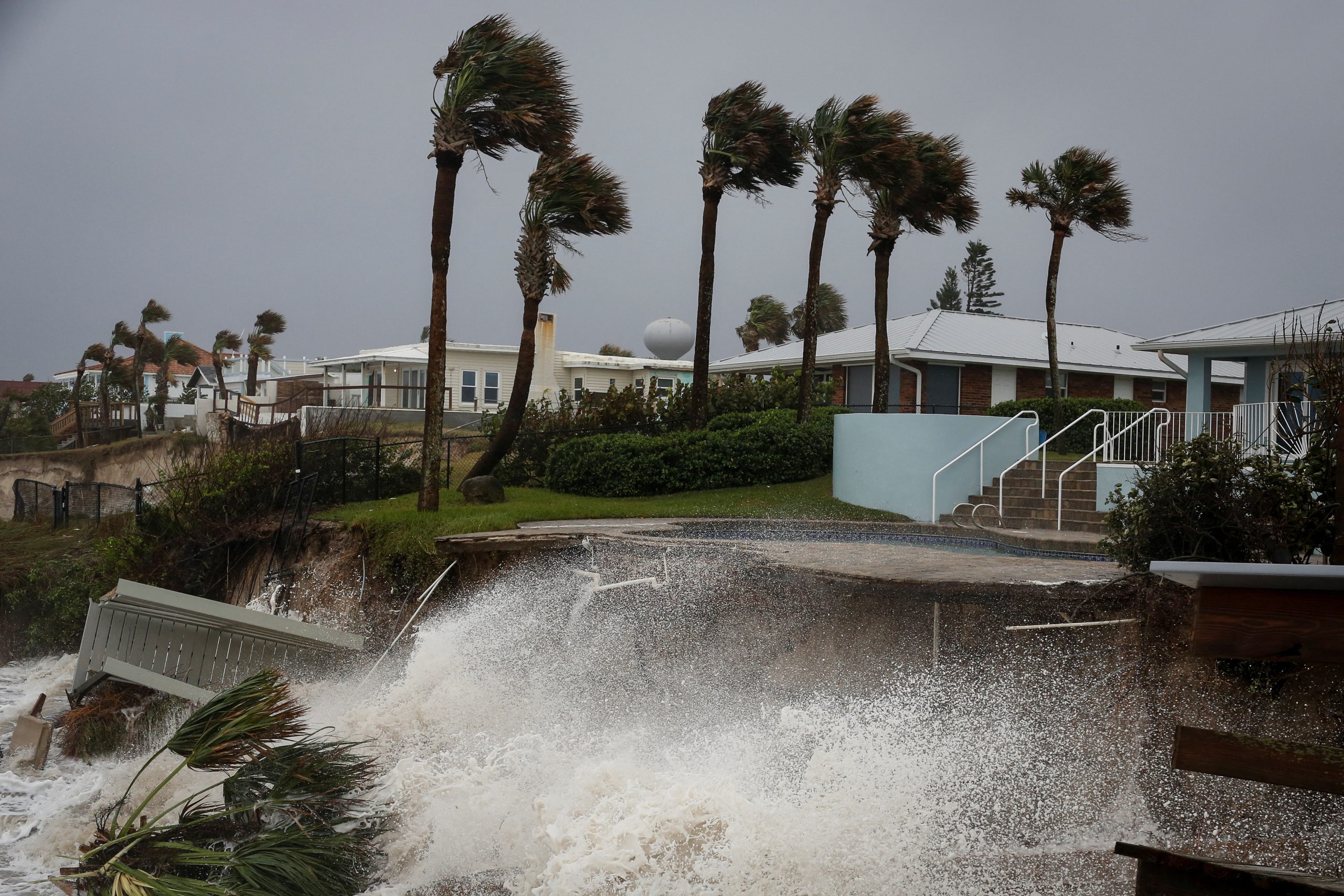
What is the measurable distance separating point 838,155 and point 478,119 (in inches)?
343

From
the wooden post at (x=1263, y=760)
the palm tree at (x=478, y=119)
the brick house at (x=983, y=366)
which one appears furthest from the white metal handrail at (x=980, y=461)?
the wooden post at (x=1263, y=760)

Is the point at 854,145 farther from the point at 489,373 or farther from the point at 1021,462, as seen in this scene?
the point at 489,373

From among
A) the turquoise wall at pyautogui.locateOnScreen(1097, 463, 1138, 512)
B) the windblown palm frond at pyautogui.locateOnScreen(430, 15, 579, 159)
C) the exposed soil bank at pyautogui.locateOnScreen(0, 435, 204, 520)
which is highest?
the windblown palm frond at pyautogui.locateOnScreen(430, 15, 579, 159)

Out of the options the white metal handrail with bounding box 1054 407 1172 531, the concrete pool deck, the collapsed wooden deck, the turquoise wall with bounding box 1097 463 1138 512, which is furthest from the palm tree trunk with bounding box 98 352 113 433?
the collapsed wooden deck

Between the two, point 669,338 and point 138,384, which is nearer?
point 669,338

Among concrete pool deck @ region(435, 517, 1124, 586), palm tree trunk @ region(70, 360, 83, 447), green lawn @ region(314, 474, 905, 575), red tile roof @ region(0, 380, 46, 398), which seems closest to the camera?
concrete pool deck @ region(435, 517, 1124, 586)

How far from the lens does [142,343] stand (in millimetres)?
50688

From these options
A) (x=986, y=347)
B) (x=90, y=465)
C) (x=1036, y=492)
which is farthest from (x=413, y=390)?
(x=1036, y=492)

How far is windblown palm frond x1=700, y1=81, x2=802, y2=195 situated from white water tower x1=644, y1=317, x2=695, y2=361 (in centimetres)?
1845

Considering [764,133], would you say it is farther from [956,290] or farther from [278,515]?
[956,290]

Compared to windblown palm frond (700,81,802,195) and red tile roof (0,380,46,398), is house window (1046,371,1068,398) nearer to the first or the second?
windblown palm frond (700,81,802,195)

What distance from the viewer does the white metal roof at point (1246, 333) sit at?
17.1 meters

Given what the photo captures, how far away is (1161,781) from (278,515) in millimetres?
14247

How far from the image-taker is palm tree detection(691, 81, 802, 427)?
2084cm
